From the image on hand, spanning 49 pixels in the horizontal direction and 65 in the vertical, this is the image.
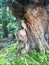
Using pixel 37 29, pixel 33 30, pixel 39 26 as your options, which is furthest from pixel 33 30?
pixel 39 26

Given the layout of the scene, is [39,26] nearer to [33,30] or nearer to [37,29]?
[37,29]

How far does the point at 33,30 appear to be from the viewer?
9328 mm

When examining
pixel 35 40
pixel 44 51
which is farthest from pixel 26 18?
pixel 44 51

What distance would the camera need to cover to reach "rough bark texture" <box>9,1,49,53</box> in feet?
29.8

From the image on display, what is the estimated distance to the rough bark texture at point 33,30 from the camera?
29.8ft

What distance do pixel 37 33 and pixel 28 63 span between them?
1.37 metres

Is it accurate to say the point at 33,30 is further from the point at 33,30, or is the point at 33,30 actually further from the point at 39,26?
the point at 39,26

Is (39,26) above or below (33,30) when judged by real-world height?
above

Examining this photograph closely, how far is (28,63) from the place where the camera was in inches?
348

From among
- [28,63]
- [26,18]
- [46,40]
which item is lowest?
[28,63]

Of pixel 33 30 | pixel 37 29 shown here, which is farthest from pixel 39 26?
pixel 33 30

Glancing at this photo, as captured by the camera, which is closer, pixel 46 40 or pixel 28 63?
pixel 28 63

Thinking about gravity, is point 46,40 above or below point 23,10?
below

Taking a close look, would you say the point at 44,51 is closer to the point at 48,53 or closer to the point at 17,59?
the point at 48,53
